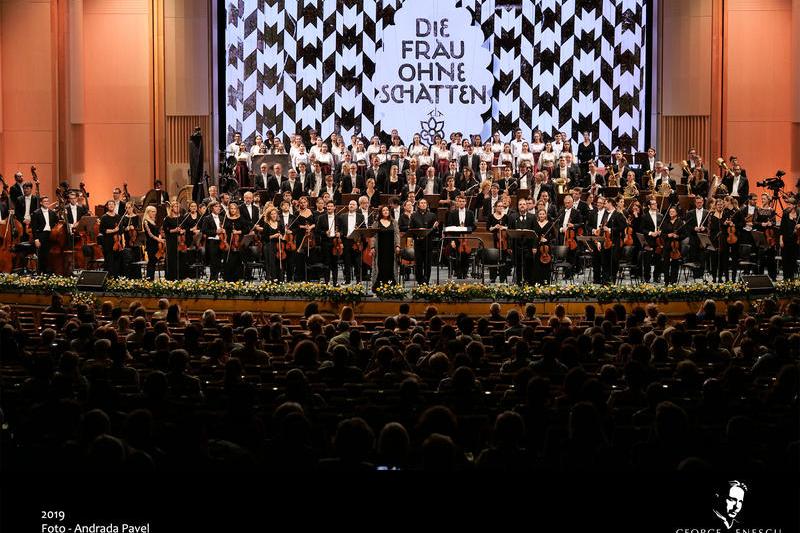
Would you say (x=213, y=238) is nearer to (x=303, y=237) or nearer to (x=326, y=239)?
(x=303, y=237)

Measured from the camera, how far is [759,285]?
43.3 feet

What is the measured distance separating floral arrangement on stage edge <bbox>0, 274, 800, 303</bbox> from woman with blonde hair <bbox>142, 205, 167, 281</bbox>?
1344mm

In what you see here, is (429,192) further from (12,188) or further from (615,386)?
(615,386)

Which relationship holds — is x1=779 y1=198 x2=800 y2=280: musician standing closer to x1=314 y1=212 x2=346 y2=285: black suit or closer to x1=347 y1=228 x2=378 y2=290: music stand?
x1=347 y1=228 x2=378 y2=290: music stand

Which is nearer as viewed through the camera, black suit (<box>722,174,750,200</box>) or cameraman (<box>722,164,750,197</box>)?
black suit (<box>722,174,750,200</box>)

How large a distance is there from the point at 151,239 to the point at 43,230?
1700mm

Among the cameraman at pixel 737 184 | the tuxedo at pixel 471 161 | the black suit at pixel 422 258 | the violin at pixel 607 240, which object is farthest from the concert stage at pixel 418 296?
the tuxedo at pixel 471 161

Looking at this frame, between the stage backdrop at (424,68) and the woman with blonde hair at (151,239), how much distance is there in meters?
7.45

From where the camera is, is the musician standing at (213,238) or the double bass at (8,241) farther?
the double bass at (8,241)

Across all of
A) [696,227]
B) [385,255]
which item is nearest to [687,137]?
[696,227]

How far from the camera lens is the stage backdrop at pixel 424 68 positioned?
899 inches

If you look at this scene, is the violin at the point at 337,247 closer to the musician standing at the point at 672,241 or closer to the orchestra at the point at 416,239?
the orchestra at the point at 416,239

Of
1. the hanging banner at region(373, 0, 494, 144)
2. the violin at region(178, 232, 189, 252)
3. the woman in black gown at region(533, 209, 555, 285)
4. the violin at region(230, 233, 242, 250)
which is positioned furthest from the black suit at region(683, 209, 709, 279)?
the hanging banner at region(373, 0, 494, 144)

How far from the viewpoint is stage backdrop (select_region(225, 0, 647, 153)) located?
74.9 feet
